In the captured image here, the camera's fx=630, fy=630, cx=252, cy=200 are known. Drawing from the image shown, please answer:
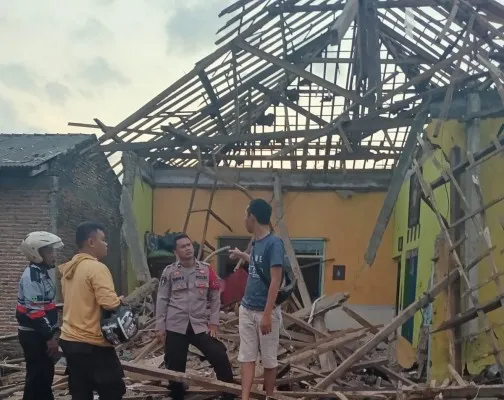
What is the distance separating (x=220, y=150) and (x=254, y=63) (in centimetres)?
319

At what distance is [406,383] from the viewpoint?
655 cm

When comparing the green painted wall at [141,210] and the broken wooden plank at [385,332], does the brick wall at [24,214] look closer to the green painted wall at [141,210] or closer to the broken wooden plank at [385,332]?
the green painted wall at [141,210]

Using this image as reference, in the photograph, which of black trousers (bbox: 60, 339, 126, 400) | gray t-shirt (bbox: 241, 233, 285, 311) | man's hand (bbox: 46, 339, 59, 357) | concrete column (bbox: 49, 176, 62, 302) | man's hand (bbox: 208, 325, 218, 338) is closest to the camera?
black trousers (bbox: 60, 339, 126, 400)

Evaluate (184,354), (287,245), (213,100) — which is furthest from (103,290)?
(287,245)

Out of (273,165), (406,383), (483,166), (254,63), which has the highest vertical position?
(254,63)

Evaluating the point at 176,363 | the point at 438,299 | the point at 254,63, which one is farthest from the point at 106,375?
the point at 254,63

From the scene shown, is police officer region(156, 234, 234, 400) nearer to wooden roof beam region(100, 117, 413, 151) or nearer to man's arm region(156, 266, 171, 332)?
man's arm region(156, 266, 171, 332)

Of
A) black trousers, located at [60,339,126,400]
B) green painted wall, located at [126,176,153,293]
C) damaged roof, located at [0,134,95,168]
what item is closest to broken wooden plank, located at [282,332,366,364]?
black trousers, located at [60,339,126,400]

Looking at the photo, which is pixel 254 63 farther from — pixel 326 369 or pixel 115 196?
pixel 326 369

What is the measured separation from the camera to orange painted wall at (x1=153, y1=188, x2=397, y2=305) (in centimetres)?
1505

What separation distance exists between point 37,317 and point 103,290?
119cm

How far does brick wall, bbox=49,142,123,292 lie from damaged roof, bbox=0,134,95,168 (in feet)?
0.85

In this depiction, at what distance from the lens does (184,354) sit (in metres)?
5.74

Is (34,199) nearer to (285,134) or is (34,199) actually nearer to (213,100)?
(213,100)
